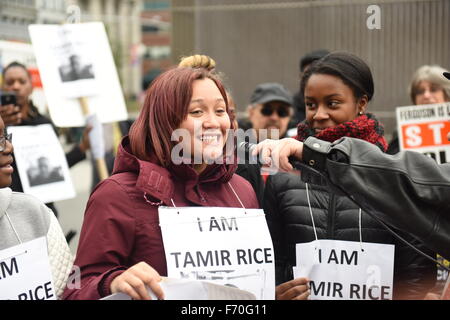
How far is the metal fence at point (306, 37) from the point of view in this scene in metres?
8.52

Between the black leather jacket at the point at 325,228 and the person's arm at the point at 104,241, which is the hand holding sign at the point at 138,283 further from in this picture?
the black leather jacket at the point at 325,228

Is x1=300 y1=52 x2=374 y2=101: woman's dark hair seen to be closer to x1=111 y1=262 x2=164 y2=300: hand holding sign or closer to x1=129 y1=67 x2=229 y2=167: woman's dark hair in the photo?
x1=129 y1=67 x2=229 y2=167: woman's dark hair

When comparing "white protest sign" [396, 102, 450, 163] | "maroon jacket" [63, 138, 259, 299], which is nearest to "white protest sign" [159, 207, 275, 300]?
"maroon jacket" [63, 138, 259, 299]

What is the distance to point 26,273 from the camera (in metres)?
2.39

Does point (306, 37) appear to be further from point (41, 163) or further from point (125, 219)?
point (125, 219)

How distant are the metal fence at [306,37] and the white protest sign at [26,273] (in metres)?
6.65

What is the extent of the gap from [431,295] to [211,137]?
1039 mm

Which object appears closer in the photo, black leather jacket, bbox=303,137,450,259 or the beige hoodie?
black leather jacket, bbox=303,137,450,259

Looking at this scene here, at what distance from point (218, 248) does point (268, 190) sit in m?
0.78

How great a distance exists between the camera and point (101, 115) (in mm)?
4816

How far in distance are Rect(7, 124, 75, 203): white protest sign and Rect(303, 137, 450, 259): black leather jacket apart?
9.64ft

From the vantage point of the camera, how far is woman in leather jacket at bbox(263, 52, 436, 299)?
2766 mm

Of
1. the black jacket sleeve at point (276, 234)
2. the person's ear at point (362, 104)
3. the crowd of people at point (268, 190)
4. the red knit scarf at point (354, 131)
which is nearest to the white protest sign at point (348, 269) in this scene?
the crowd of people at point (268, 190)
